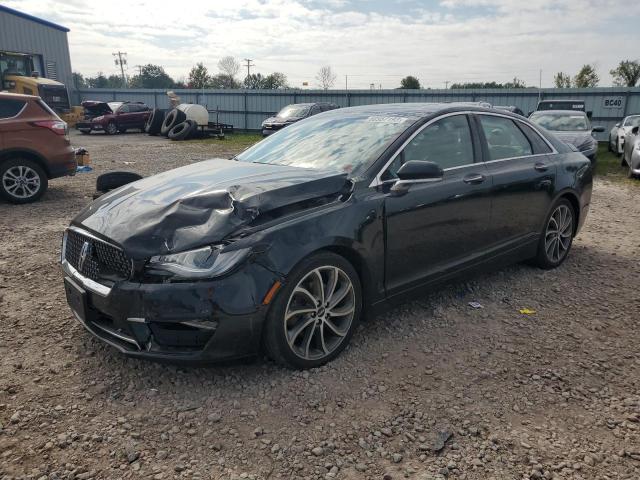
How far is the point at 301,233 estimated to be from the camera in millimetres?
2914

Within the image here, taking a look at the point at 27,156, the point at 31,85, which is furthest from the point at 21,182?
the point at 31,85

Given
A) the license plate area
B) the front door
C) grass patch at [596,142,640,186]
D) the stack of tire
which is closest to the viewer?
the license plate area

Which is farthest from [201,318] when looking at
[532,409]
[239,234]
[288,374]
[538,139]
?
[538,139]

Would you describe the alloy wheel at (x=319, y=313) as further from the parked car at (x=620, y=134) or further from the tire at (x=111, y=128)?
the tire at (x=111, y=128)

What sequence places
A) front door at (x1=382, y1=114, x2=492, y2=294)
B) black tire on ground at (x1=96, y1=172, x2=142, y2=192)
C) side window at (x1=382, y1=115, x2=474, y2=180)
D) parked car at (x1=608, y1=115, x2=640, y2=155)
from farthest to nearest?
parked car at (x1=608, y1=115, x2=640, y2=155), black tire on ground at (x1=96, y1=172, x2=142, y2=192), side window at (x1=382, y1=115, x2=474, y2=180), front door at (x1=382, y1=114, x2=492, y2=294)

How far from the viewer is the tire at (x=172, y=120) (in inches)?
903

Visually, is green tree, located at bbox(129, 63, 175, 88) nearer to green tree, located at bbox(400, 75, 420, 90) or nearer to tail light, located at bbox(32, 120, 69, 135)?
green tree, located at bbox(400, 75, 420, 90)

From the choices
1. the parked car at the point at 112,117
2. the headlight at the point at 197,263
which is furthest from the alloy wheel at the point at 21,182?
the parked car at the point at 112,117

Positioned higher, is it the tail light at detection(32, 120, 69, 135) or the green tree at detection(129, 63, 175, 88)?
the green tree at detection(129, 63, 175, 88)

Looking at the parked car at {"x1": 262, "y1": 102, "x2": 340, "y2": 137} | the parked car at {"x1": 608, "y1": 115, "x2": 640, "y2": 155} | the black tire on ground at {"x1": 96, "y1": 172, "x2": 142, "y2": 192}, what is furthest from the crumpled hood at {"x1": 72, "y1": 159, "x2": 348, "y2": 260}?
the parked car at {"x1": 262, "y1": 102, "x2": 340, "y2": 137}

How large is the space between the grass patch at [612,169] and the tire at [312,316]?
1009cm

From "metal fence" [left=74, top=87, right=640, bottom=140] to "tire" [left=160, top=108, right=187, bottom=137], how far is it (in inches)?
256

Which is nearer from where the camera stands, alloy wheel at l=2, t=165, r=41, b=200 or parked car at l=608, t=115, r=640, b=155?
alloy wheel at l=2, t=165, r=41, b=200

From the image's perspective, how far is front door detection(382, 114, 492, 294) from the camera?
347cm
